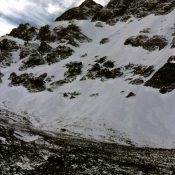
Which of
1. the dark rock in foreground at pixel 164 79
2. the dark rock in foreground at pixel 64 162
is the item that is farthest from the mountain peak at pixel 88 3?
the dark rock in foreground at pixel 64 162

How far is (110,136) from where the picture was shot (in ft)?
167

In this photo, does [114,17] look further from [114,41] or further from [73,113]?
[73,113]

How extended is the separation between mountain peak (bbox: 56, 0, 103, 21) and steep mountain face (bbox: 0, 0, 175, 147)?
37 cm

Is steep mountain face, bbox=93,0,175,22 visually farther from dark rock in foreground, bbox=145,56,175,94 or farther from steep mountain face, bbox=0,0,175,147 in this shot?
dark rock in foreground, bbox=145,56,175,94

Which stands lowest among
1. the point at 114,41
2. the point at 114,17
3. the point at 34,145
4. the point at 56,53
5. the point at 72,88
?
the point at 34,145

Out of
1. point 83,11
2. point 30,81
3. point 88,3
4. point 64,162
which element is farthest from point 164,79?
point 88,3

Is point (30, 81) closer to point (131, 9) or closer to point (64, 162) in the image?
point (131, 9)

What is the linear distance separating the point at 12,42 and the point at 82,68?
35.2 metres

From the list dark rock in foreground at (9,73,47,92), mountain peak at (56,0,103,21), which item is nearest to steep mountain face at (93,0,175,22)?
mountain peak at (56,0,103,21)

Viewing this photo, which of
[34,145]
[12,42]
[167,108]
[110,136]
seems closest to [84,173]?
[34,145]

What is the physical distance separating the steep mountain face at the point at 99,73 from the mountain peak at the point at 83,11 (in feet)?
1.23

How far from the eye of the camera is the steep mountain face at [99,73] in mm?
55344

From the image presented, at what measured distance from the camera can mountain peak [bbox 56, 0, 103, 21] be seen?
427 feet

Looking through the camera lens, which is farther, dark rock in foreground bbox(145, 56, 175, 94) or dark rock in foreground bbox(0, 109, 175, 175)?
dark rock in foreground bbox(145, 56, 175, 94)
